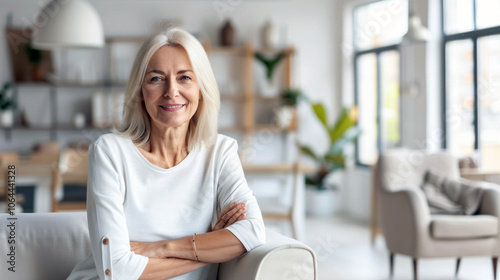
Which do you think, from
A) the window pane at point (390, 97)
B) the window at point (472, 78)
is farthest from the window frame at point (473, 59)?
the window pane at point (390, 97)

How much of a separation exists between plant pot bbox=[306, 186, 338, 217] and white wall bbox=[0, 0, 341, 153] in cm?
67

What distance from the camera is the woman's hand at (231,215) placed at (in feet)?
5.74

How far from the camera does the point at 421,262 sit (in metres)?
4.48

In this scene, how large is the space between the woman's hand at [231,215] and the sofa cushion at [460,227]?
241cm

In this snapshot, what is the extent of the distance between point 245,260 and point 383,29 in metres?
5.36

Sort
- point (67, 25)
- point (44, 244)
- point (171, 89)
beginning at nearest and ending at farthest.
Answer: point (171, 89), point (44, 244), point (67, 25)

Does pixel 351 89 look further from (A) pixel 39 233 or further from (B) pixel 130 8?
(A) pixel 39 233

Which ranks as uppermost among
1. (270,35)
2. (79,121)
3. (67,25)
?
(270,35)

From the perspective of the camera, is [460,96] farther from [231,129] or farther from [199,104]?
[199,104]

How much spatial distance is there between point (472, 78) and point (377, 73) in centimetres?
153

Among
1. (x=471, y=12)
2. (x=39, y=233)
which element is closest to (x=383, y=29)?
(x=471, y=12)

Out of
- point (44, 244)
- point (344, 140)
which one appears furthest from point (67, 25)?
point (344, 140)

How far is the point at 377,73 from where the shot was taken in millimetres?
6703

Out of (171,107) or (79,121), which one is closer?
(171,107)
